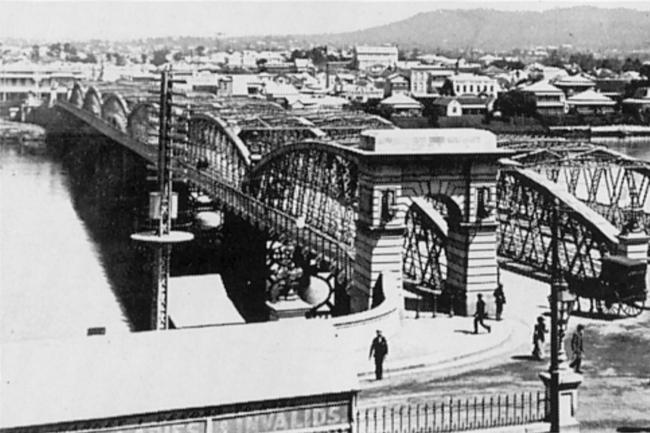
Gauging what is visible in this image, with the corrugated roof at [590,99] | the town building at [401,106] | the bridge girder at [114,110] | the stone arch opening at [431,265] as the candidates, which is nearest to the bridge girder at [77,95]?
the bridge girder at [114,110]

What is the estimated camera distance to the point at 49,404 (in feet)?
59.2

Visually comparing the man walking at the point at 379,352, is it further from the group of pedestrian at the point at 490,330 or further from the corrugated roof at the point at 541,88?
the corrugated roof at the point at 541,88

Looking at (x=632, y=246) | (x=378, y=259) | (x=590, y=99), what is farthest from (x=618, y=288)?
(x=590, y=99)

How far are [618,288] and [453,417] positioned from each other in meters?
15.6

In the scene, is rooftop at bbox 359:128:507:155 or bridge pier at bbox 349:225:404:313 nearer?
bridge pier at bbox 349:225:404:313

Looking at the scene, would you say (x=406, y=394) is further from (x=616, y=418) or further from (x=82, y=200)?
(x=82, y=200)

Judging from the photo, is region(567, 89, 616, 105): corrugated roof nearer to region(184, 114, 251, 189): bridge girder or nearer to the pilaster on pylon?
region(184, 114, 251, 189): bridge girder

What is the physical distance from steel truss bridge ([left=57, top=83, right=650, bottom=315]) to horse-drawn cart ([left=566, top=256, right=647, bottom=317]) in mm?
2802

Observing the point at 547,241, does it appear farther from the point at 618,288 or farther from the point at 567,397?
the point at 567,397

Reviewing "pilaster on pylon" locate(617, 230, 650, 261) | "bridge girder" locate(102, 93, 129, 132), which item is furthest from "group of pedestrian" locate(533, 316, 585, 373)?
"bridge girder" locate(102, 93, 129, 132)

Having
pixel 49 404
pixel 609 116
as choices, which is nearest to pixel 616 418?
pixel 49 404

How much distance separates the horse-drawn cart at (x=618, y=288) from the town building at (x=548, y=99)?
130 m

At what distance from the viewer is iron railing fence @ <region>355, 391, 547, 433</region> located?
75.8 feet

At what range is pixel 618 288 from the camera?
126ft
